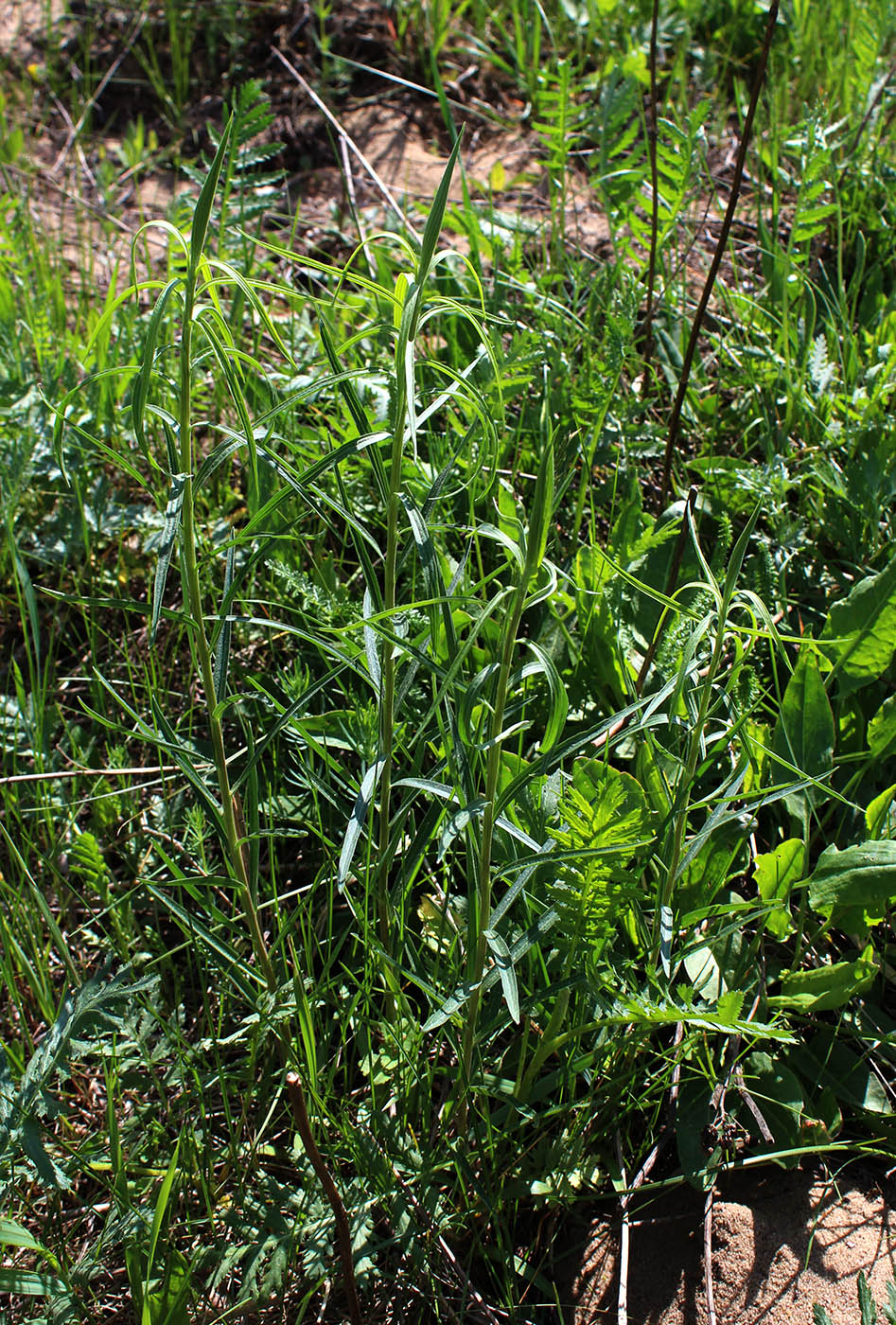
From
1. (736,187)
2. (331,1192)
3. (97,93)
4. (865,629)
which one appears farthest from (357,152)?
(331,1192)

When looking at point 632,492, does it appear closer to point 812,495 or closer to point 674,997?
point 812,495

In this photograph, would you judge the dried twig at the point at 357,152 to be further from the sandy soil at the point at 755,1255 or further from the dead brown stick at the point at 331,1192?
the sandy soil at the point at 755,1255

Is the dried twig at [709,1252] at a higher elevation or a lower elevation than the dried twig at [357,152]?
lower

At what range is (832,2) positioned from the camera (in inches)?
130

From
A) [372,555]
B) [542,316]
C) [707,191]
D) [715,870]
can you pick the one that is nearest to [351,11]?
[707,191]

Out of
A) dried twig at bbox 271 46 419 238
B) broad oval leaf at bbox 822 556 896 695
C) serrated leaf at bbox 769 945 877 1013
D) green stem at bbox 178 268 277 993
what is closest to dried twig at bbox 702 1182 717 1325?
serrated leaf at bbox 769 945 877 1013

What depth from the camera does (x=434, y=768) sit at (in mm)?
1447

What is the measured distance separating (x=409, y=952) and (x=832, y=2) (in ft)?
11.0

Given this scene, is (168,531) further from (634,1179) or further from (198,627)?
(634,1179)

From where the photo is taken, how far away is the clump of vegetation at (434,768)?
1291 mm

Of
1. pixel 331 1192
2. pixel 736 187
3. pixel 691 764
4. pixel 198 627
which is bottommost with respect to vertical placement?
pixel 331 1192

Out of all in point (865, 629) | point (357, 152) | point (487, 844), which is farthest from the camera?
point (357, 152)

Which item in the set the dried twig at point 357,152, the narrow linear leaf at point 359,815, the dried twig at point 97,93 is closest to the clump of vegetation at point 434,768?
the narrow linear leaf at point 359,815

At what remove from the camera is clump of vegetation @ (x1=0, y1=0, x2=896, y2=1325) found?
1.29 metres
